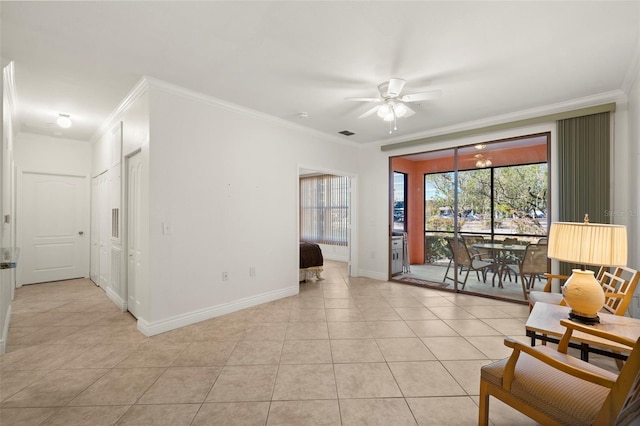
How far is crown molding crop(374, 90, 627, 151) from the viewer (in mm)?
3606

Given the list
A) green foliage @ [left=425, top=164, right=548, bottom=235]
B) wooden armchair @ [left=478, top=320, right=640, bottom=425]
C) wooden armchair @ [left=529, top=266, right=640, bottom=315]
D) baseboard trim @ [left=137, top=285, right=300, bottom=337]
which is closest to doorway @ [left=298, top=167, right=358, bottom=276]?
green foliage @ [left=425, top=164, right=548, bottom=235]

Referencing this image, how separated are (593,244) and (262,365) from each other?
266 cm

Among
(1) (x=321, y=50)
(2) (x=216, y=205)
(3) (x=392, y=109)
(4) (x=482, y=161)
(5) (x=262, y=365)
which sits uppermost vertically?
(1) (x=321, y=50)

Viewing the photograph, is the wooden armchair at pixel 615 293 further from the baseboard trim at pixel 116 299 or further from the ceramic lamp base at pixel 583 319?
the baseboard trim at pixel 116 299

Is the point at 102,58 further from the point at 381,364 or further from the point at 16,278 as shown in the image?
the point at 16,278

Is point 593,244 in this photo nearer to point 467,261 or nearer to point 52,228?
point 467,261

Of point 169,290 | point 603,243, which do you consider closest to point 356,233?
point 169,290

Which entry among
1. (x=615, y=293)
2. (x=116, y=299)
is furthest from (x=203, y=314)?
(x=615, y=293)

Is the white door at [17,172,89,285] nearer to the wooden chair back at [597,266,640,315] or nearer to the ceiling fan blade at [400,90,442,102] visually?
the ceiling fan blade at [400,90,442,102]

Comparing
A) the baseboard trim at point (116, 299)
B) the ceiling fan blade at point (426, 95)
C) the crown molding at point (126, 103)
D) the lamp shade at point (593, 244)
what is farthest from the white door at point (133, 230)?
the lamp shade at point (593, 244)

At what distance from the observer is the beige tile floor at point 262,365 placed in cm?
196

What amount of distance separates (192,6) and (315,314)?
11.4 feet

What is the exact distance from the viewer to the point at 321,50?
2.63 m

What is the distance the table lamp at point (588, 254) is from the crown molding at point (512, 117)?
2.82 metres
